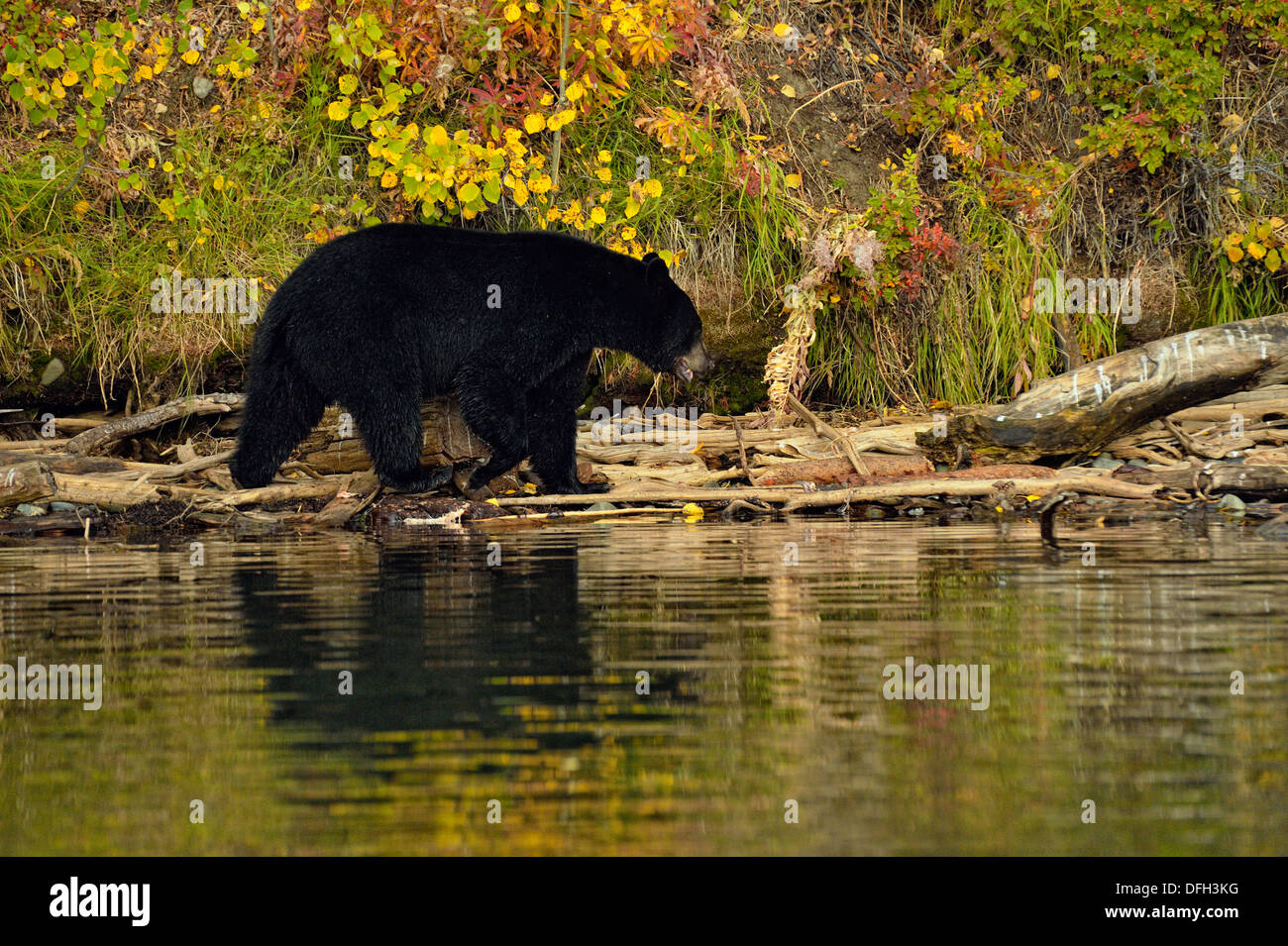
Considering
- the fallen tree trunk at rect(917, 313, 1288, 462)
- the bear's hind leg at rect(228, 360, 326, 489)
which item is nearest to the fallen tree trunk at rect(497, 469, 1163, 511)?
the fallen tree trunk at rect(917, 313, 1288, 462)

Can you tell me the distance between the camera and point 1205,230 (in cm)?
1325

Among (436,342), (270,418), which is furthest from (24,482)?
(436,342)

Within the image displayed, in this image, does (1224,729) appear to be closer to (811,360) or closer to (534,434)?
(534,434)

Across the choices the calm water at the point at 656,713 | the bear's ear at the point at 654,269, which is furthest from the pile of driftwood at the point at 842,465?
the calm water at the point at 656,713

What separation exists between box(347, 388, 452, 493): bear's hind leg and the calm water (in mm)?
2718

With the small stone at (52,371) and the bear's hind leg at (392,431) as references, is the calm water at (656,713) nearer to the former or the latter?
the bear's hind leg at (392,431)

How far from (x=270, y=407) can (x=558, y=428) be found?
5.73 feet

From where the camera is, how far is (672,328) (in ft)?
34.2

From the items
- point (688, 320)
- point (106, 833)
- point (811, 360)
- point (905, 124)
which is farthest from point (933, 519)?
point (106, 833)

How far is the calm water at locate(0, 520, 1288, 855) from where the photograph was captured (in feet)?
9.26

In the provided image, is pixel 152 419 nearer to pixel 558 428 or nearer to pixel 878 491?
pixel 558 428

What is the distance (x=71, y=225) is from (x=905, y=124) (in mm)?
6824

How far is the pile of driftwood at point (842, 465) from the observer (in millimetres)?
9195

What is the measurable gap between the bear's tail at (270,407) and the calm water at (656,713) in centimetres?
308
